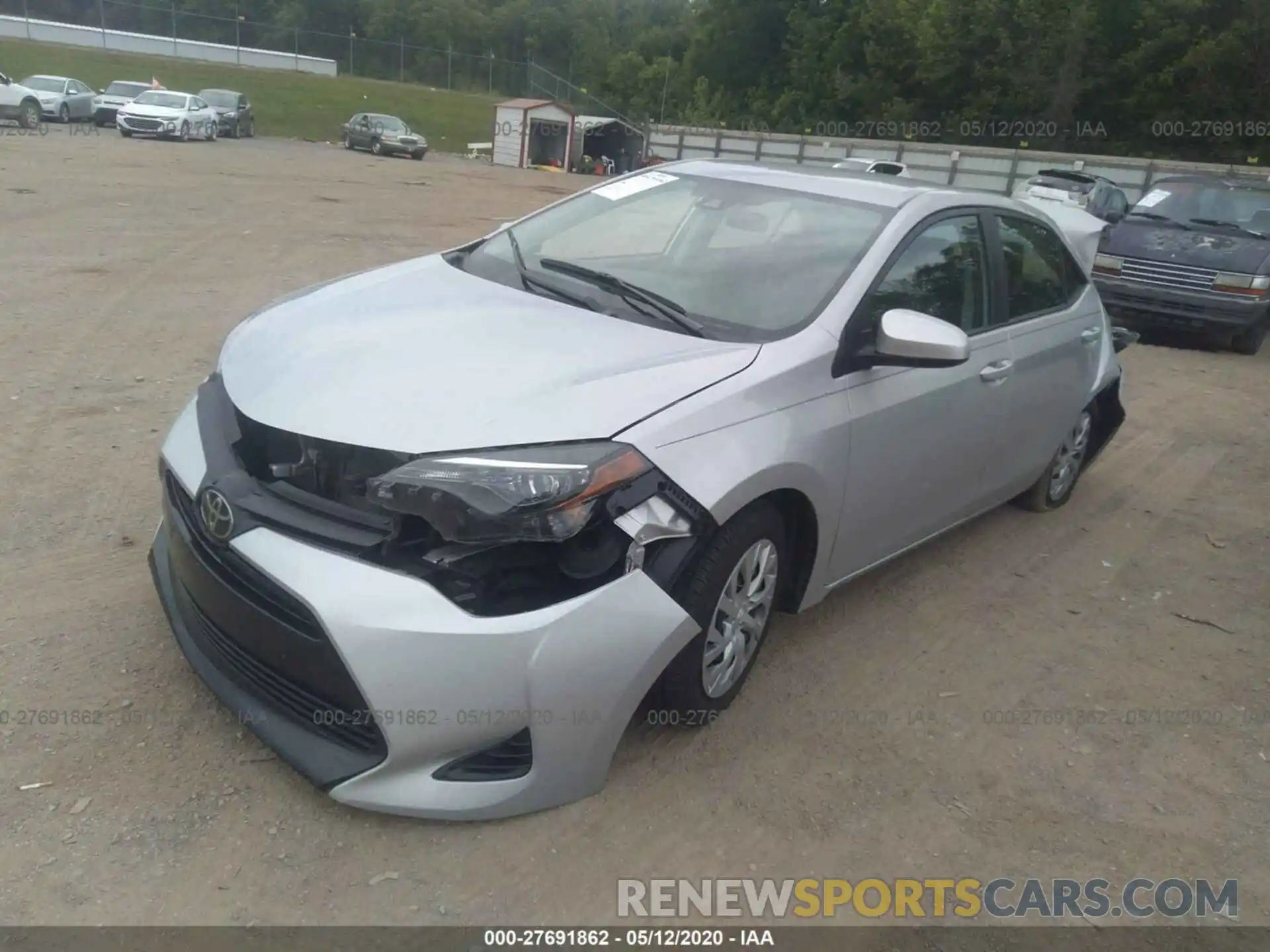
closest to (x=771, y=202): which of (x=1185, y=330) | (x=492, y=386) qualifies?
(x=492, y=386)

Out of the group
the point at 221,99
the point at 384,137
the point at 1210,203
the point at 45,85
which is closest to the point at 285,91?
the point at 221,99

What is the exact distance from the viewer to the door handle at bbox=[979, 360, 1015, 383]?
4090 millimetres

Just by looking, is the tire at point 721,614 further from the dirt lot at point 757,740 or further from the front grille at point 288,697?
the front grille at point 288,697

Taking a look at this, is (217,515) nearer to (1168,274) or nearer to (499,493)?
(499,493)

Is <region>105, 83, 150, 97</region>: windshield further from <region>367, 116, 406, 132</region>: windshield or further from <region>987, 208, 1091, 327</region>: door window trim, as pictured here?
<region>987, 208, 1091, 327</region>: door window trim

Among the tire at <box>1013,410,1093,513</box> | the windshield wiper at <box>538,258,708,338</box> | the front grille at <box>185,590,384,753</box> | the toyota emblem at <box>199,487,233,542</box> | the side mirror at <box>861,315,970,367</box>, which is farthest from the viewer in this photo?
the tire at <box>1013,410,1093,513</box>

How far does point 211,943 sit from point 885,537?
257cm

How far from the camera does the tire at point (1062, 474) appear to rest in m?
5.32

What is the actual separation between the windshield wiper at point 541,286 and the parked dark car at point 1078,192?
15.0 m

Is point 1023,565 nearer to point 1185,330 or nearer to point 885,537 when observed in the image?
point 885,537

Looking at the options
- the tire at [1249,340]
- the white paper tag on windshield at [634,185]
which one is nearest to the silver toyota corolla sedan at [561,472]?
the white paper tag on windshield at [634,185]

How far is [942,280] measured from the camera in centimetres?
395

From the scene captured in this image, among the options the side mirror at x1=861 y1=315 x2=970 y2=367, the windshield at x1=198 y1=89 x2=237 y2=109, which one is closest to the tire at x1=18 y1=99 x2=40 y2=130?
the windshield at x1=198 y1=89 x2=237 y2=109

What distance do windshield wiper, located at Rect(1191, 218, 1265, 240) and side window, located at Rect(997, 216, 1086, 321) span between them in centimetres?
742
